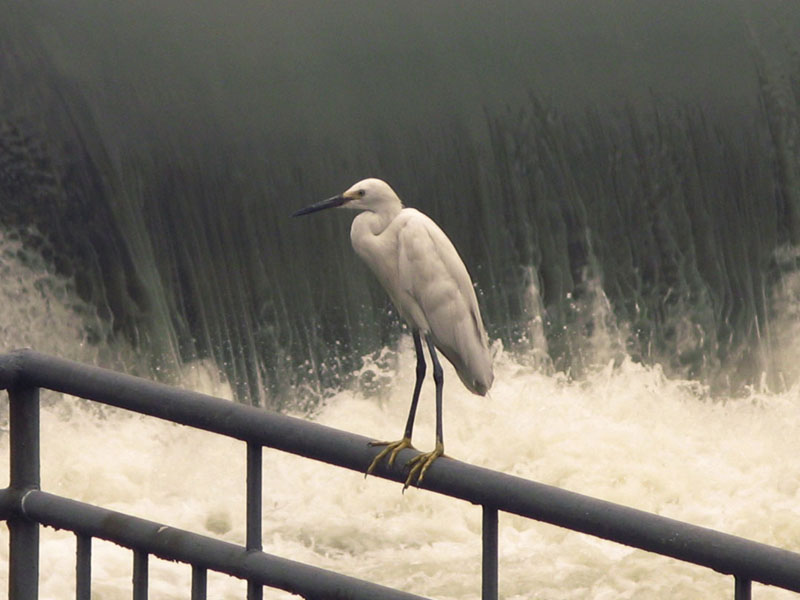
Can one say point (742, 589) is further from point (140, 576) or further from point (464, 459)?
point (464, 459)

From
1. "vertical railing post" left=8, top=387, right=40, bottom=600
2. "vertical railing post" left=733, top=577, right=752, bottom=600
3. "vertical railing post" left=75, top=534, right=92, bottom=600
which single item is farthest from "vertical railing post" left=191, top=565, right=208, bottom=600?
"vertical railing post" left=733, top=577, right=752, bottom=600

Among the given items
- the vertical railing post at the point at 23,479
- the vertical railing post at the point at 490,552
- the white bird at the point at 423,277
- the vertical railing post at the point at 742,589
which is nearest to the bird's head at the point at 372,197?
the white bird at the point at 423,277

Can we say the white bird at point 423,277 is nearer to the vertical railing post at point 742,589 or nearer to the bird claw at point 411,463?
the bird claw at point 411,463

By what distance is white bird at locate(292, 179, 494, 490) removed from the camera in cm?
370

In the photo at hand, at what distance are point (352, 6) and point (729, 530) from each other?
4.50 metres

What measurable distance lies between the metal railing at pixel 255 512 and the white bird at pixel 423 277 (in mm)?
1401

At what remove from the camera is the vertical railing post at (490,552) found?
6.53 feet

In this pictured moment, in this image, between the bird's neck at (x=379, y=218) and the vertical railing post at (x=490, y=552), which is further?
the bird's neck at (x=379, y=218)

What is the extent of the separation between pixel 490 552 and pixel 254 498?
33 cm

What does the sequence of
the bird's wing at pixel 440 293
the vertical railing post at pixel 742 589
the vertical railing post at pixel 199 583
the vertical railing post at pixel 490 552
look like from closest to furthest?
the vertical railing post at pixel 742 589 → the vertical railing post at pixel 490 552 → the vertical railing post at pixel 199 583 → the bird's wing at pixel 440 293

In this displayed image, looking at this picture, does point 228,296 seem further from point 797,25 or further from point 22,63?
point 797,25

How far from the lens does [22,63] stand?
9688mm

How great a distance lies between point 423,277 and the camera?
3.69m

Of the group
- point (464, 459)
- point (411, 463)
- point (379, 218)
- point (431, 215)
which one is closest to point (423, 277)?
point (379, 218)
